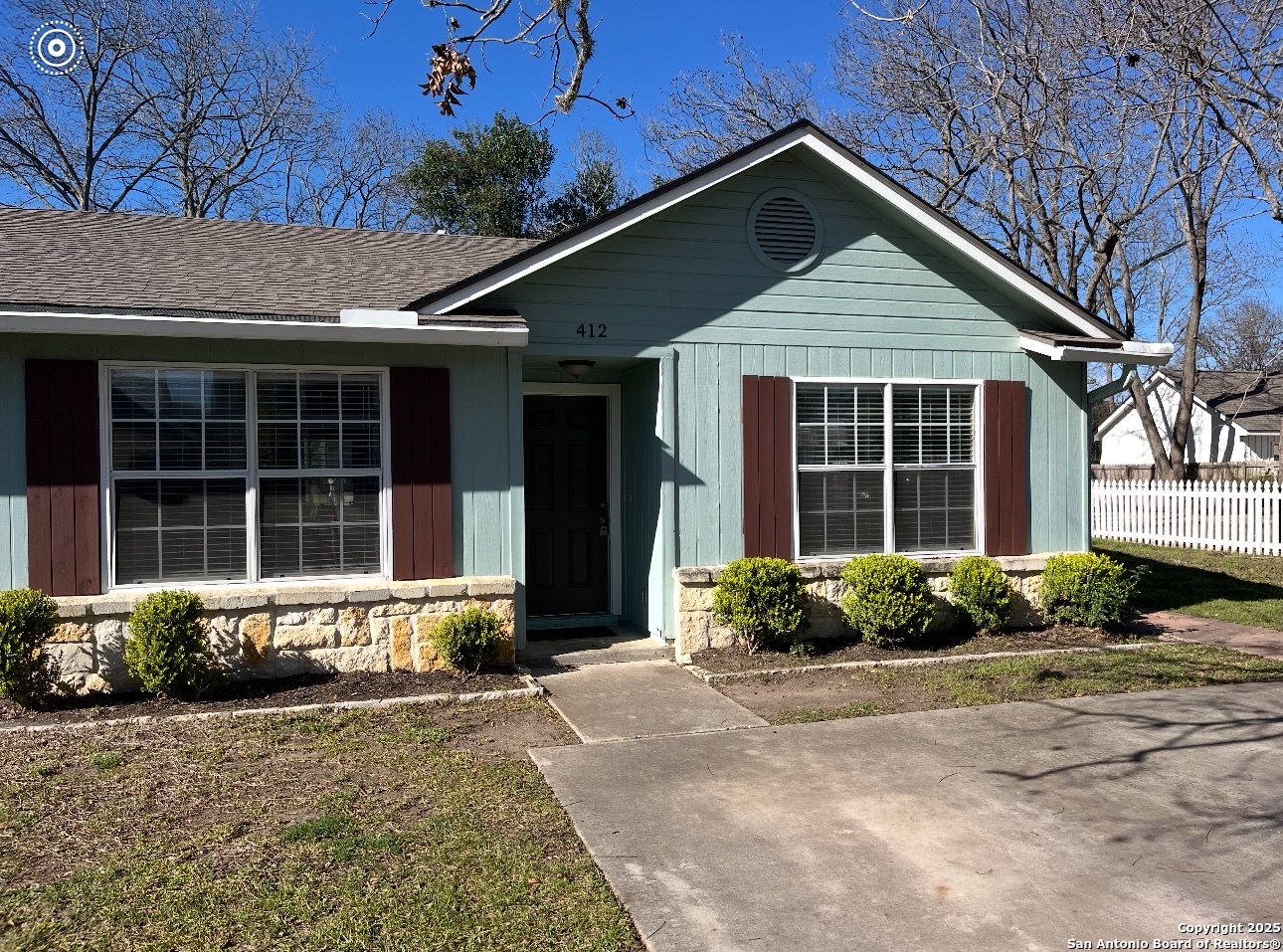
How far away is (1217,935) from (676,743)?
3072mm

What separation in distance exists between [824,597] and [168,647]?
17.0 ft

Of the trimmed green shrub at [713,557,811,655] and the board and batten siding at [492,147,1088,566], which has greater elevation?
the board and batten siding at [492,147,1088,566]

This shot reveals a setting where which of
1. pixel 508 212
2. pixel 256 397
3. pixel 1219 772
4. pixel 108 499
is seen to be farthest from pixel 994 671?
pixel 508 212

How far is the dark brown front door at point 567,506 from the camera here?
31.0 ft

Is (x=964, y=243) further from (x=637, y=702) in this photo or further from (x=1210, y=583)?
(x=1210, y=583)

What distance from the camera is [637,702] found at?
697 centimetres

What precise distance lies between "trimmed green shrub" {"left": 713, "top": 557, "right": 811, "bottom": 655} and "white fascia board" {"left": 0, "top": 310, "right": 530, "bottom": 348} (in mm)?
2569

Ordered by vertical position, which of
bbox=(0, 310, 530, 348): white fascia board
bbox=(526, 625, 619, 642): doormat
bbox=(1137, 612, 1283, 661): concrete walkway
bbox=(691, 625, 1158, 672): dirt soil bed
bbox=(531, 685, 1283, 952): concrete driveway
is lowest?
bbox=(531, 685, 1283, 952): concrete driveway

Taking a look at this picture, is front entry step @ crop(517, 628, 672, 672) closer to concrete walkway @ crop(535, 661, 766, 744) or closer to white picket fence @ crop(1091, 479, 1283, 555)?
concrete walkway @ crop(535, 661, 766, 744)

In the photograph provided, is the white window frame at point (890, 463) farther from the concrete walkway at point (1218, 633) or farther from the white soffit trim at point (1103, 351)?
the concrete walkway at point (1218, 633)

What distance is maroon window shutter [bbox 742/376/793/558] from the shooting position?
28.3 ft

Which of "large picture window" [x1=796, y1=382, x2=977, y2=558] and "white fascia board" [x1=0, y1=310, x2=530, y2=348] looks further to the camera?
"large picture window" [x1=796, y1=382, x2=977, y2=558]

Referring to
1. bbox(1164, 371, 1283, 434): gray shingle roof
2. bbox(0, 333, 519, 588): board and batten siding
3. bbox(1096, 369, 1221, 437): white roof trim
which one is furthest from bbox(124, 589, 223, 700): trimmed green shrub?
bbox(1164, 371, 1283, 434): gray shingle roof

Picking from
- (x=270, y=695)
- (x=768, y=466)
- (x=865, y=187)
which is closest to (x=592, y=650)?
(x=768, y=466)
